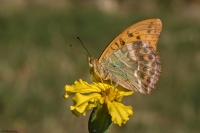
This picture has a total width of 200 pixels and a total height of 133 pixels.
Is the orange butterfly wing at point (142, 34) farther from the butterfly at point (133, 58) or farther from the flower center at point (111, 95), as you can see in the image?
the flower center at point (111, 95)

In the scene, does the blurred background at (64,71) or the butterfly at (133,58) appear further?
the blurred background at (64,71)

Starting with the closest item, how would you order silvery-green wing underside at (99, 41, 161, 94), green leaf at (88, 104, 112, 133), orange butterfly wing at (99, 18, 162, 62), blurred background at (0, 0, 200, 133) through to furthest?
green leaf at (88, 104, 112, 133)
silvery-green wing underside at (99, 41, 161, 94)
orange butterfly wing at (99, 18, 162, 62)
blurred background at (0, 0, 200, 133)

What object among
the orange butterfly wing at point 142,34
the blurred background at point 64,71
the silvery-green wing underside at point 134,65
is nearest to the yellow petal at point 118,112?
the silvery-green wing underside at point 134,65

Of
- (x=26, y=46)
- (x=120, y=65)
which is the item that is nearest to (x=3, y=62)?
(x=26, y=46)

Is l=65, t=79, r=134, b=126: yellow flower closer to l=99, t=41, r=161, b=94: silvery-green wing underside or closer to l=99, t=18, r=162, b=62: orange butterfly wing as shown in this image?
l=99, t=41, r=161, b=94: silvery-green wing underside

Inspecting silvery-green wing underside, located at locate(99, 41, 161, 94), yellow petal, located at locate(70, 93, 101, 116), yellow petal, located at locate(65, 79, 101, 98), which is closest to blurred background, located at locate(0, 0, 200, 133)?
silvery-green wing underside, located at locate(99, 41, 161, 94)
